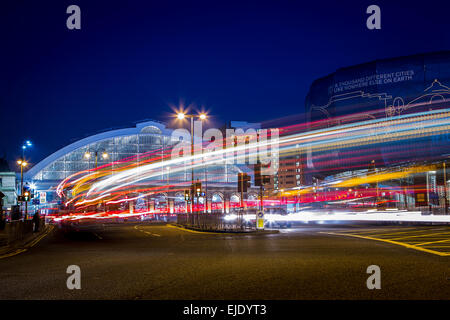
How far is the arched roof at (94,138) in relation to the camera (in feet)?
273

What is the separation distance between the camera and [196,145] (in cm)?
9350

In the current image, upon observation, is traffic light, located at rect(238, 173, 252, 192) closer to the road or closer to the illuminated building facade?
the road

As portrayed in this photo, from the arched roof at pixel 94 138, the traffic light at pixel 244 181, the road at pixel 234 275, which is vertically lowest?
the road at pixel 234 275

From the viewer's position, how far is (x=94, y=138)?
85938mm

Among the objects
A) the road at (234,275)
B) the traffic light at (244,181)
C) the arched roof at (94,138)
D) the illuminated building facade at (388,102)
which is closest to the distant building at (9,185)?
the arched roof at (94,138)

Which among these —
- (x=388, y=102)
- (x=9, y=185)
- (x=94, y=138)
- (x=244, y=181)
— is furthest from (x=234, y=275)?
(x=9, y=185)

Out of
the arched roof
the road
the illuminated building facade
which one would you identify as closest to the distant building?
the arched roof

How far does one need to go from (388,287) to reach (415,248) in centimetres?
856

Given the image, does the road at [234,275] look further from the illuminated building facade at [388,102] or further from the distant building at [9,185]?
the distant building at [9,185]

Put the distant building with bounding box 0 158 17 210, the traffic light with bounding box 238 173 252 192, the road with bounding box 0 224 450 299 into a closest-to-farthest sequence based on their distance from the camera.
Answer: the road with bounding box 0 224 450 299 → the traffic light with bounding box 238 173 252 192 → the distant building with bounding box 0 158 17 210

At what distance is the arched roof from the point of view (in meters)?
83.2
